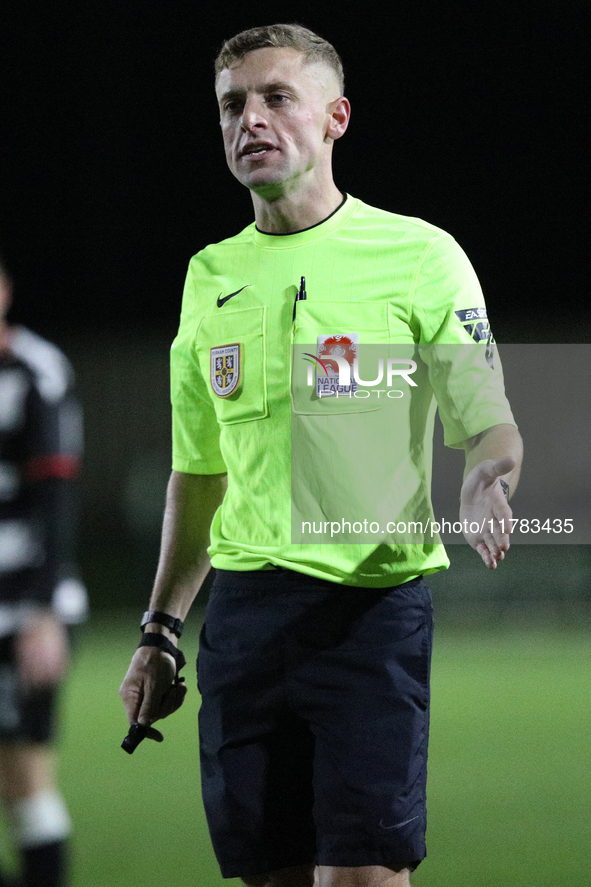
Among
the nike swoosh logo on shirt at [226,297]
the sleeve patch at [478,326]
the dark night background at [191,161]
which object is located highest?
the dark night background at [191,161]

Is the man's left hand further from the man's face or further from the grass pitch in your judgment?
the grass pitch

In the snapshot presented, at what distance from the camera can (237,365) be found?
1337 mm

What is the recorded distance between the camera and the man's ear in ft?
4.49

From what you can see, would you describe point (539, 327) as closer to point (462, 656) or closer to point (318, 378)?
point (462, 656)

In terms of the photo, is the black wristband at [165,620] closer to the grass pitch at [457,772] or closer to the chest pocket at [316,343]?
the chest pocket at [316,343]

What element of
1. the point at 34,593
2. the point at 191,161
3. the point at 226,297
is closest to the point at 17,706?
the point at 34,593

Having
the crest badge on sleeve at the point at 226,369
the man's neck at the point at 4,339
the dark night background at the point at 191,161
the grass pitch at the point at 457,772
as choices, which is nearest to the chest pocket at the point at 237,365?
the crest badge on sleeve at the point at 226,369

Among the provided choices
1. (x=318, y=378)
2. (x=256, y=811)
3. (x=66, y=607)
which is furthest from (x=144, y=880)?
(x=318, y=378)

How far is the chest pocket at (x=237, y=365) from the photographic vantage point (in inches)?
51.9

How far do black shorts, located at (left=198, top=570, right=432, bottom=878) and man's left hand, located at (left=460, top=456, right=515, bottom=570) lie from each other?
0.70 ft

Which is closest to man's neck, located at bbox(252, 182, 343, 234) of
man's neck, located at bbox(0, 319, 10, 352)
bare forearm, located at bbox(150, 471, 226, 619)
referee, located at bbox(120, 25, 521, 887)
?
referee, located at bbox(120, 25, 521, 887)

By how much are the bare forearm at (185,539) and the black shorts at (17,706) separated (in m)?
0.46

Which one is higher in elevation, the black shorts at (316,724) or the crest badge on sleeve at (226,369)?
the crest badge on sleeve at (226,369)

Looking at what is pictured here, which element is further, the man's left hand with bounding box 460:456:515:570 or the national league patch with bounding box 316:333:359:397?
the national league patch with bounding box 316:333:359:397
